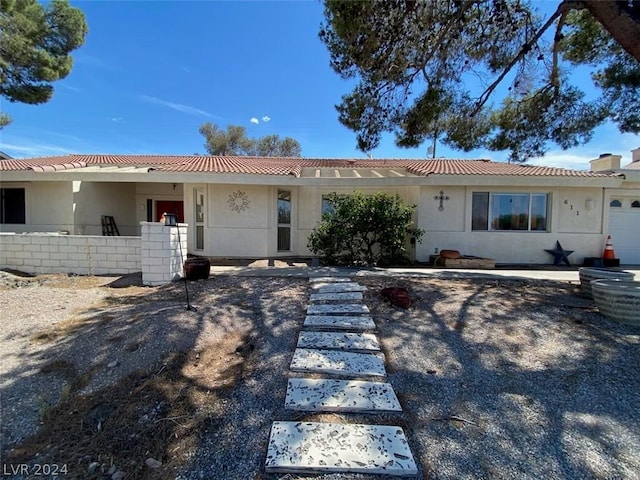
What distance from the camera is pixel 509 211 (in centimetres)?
1171

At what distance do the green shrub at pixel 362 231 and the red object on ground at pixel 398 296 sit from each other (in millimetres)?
3721

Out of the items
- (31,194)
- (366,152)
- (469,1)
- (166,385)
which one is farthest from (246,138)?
(166,385)

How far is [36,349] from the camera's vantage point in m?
4.55

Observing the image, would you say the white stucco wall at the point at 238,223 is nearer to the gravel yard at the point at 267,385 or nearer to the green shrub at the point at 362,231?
the green shrub at the point at 362,231

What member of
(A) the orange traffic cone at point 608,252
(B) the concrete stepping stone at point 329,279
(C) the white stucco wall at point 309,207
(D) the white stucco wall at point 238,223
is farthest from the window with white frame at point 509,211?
(D) the white stucco wall at point 238,223

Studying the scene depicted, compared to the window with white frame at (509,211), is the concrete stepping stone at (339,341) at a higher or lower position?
lower

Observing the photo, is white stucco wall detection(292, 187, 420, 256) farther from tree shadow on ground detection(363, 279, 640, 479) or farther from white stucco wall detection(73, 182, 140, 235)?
white stucco wall detection(73, 182, 140, 235)

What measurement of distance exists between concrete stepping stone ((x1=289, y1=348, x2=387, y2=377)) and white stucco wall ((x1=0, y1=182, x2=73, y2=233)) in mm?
12384

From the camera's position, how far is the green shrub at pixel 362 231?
392 inches

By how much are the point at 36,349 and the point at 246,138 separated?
3482cm

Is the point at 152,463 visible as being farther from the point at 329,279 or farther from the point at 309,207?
the point at 309,207

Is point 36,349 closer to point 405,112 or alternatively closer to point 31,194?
point 405,112

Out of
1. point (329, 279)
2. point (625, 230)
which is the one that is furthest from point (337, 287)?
point (625, 230)

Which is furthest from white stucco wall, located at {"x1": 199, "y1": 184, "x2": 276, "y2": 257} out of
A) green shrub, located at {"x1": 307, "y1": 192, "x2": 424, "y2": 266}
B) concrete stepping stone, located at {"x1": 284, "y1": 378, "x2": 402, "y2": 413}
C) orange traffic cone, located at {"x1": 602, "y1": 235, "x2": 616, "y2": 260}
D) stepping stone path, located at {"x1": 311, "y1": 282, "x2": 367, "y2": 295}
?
orange traffic cone, located at {"x1": 602, "y1": 235, "x2": 616, "y2": 260}
